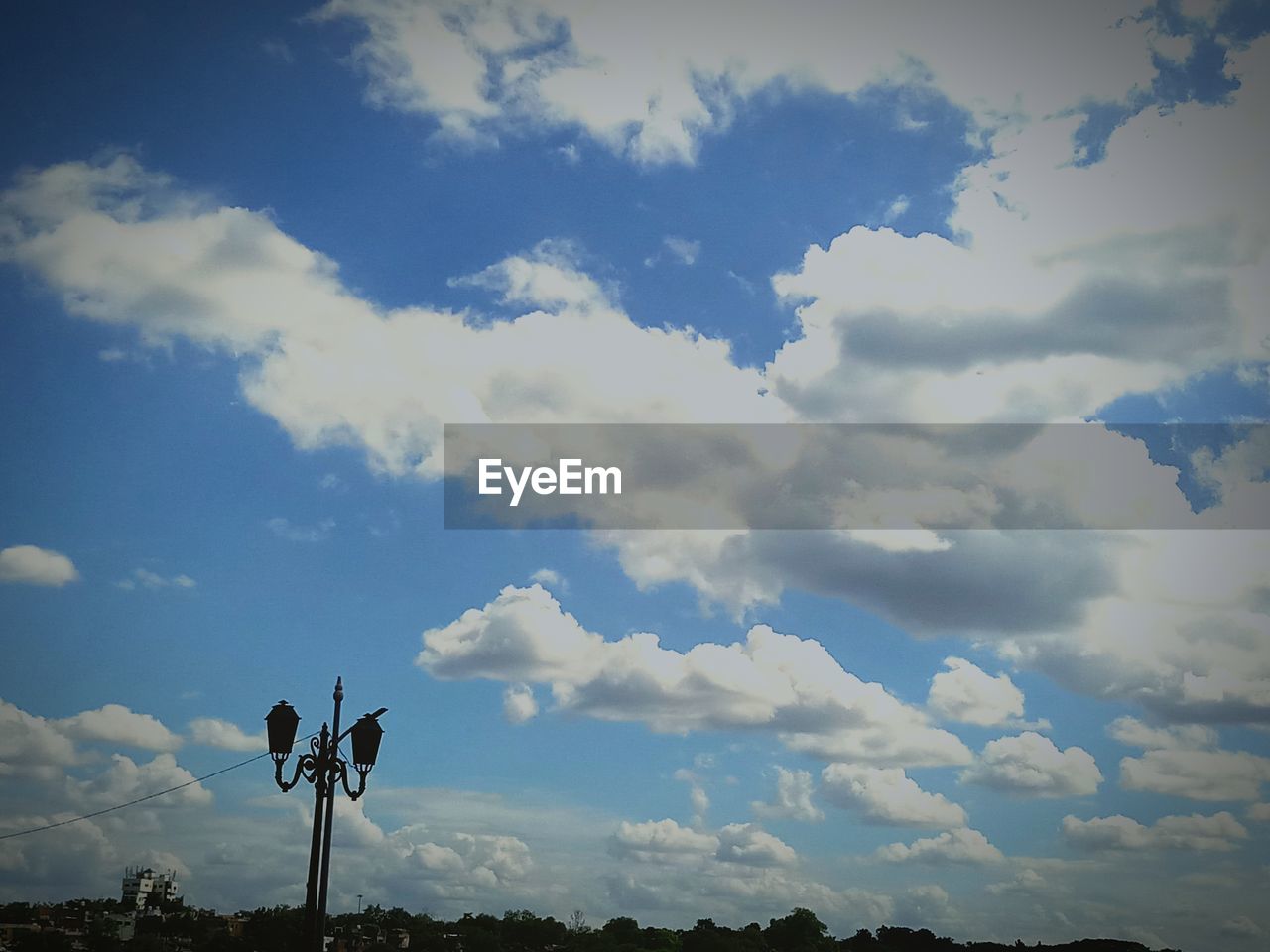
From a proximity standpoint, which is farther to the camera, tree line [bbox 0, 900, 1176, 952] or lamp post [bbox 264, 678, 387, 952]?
tree line [bbox 0, 900, 1176, 952]

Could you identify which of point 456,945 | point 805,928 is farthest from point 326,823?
point 805,928

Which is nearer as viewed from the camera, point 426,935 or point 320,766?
point 320,766

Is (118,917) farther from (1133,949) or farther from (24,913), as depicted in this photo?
(1133,949)

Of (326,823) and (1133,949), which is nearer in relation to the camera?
(326,823)

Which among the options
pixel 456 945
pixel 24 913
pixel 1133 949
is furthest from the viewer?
pixel 1133 949

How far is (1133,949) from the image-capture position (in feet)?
569

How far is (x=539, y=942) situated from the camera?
184m

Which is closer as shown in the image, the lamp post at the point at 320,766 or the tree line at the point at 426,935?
the lamp post at the point at 320,766

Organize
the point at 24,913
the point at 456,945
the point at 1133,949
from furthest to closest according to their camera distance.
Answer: the point at 1133,949, the point at 456,945, the point at 24,913

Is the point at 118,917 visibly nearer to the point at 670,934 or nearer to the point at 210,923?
the point at 210,923

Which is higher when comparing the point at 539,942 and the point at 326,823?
the point at 326,823

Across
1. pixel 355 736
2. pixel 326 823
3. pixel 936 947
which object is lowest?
pixel 936 947

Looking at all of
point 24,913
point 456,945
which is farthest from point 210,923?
point 456,945

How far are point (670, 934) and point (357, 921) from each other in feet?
168
